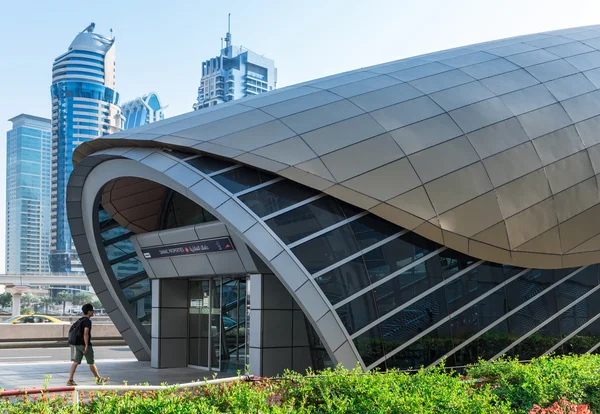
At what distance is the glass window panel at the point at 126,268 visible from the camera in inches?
882

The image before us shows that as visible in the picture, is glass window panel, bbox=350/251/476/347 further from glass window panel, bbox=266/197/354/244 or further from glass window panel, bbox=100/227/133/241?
glass window panel, bbox=100/227/133/241

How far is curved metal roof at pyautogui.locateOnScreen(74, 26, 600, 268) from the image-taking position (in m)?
14.7

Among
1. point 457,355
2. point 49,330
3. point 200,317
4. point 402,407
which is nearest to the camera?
point 402,407

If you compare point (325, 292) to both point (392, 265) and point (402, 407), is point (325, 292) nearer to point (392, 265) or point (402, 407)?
point (392, 265)

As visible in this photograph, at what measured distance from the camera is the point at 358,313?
13.6 meters

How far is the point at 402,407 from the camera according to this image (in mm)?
7301

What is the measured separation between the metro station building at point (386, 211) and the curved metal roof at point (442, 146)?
1.8 inches

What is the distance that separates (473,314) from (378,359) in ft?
8.81

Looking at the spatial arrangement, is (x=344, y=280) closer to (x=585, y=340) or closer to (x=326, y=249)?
(x=326, y=249)

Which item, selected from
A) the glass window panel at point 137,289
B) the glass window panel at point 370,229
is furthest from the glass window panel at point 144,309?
the glass window panel at point 370,229

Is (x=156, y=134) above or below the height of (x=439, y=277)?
above

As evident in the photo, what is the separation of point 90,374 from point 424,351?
31.7 ft

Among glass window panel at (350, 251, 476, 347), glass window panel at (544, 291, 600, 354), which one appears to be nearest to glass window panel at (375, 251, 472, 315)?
glass window panel at (350, 251, 476, 347)

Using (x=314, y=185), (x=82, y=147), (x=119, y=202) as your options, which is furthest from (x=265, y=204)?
(x=119, y=202)
